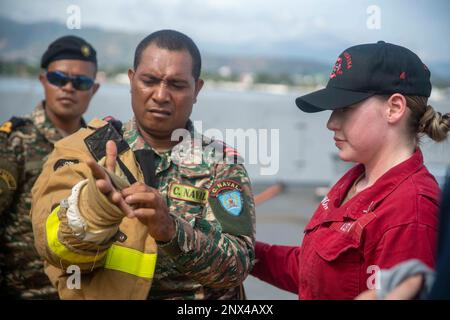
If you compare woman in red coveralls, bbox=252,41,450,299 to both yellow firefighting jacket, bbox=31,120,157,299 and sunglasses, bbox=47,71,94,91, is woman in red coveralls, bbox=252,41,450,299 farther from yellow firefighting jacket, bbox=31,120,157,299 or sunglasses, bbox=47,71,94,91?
sunglasses, bbox=47,71,94,91

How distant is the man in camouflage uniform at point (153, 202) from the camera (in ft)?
6.07

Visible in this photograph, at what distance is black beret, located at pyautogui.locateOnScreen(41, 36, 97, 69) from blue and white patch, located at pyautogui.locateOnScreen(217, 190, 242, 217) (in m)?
1.94

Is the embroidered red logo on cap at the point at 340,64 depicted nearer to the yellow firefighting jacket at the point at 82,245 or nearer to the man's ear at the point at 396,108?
the man's ear at the point at 396,108

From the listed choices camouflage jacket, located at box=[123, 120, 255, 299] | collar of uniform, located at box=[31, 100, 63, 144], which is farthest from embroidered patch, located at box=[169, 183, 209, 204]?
collar of uniform, located at box=[31, 100, 63, 144]

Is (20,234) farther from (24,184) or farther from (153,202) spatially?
(153,202)

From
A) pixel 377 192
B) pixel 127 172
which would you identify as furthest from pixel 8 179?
pixel 377 192

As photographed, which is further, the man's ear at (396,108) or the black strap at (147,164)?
the black strap at (147,164)

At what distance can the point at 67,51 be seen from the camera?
3748mm

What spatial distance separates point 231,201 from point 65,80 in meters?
1.91

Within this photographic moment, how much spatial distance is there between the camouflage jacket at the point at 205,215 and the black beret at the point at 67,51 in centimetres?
153

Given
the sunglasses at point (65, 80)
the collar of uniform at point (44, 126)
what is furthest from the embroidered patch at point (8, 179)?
the sunglasses at point (65, 80)

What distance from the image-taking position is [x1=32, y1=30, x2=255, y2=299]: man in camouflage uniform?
185 cm
